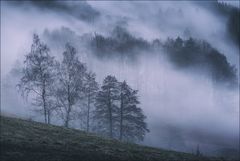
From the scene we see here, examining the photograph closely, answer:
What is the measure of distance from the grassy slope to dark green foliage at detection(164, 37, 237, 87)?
3662 inches

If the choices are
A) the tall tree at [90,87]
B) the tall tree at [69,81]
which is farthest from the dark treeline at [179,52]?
the tall tree at [69,81]

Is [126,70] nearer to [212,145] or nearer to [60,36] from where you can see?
[60,36]

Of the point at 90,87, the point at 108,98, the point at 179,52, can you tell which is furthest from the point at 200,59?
the point at 90,87

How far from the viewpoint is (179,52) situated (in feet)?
532

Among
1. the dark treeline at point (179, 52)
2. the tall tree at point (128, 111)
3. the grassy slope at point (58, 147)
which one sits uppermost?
the dark treeline at point (179, 52)

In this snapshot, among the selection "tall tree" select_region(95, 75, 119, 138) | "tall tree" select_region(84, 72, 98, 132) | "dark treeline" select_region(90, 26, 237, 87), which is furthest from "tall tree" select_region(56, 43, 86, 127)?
"dark treeline" select_region(90, 26, 237, 87)

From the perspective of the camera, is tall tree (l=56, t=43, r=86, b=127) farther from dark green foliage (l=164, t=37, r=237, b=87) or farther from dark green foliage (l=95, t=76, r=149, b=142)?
dark green foliage (l=164, t=37, r=237, b=87)

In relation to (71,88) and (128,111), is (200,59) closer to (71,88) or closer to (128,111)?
(128,111)

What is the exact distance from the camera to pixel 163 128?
106 meters

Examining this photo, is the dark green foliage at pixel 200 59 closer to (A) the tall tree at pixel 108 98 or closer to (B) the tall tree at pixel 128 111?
(B) the tall tree at pixel 128 111

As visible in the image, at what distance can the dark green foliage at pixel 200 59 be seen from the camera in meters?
137

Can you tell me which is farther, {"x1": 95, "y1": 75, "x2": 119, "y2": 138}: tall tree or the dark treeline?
the dark treeline

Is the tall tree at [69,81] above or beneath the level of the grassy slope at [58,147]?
above

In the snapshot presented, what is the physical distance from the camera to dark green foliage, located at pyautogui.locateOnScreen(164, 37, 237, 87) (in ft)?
449
